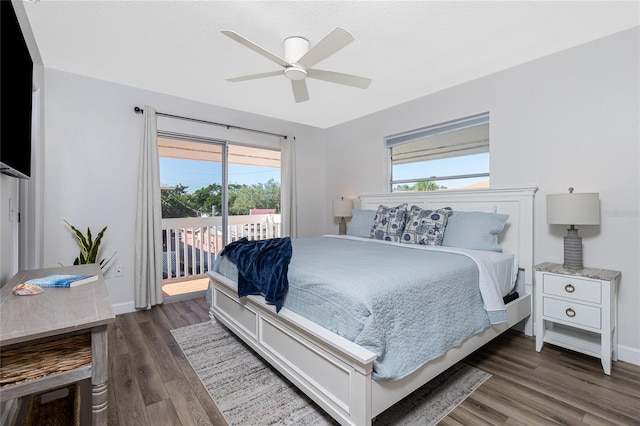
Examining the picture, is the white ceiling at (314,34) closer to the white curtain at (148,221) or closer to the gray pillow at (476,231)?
the white curtain at (148,221)

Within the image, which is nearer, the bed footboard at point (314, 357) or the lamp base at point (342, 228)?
the bed footboard at point (314, 357)

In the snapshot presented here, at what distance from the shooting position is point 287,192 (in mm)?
4586

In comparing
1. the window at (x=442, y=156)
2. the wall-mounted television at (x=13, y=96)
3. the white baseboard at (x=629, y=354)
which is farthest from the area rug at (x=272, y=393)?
the window at (x=442, y=156)

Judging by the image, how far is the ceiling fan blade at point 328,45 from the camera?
1.76m

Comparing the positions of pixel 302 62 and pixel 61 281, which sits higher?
pixel 302 62

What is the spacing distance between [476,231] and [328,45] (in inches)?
77.8

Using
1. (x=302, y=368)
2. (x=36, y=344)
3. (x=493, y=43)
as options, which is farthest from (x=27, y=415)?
(x=493, y=43)

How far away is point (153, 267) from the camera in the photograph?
3.39m

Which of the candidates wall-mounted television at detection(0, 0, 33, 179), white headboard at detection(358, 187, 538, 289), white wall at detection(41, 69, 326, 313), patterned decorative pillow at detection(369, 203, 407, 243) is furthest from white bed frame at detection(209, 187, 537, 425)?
wall-mounted television at detection(0, 0, 33, 179)

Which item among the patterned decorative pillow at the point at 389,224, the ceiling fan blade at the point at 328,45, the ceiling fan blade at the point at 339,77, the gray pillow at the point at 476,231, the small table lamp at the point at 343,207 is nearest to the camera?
the ceiling fan blade at the point at 328,45

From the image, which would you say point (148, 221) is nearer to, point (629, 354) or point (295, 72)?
point (295, 72)

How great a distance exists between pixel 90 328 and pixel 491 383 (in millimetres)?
2237

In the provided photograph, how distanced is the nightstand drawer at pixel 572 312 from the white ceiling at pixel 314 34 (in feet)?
6.80

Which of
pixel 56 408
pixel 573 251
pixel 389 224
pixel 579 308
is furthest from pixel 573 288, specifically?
pixel 56 408
